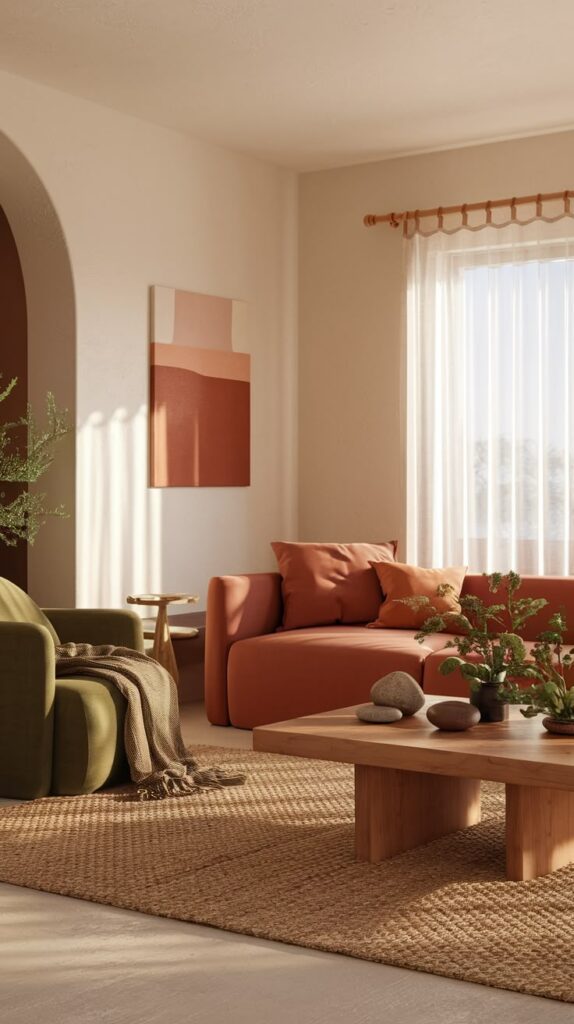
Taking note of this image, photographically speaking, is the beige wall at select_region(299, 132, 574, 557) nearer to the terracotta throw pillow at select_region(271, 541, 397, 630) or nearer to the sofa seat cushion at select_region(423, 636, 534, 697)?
the terracotta throw pillow at select_region(271, 541, 397, 630)

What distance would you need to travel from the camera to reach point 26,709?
4398 millimetres

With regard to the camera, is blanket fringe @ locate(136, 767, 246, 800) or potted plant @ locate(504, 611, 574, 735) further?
blanket fringe @ locate(136, 767, 246, 800)

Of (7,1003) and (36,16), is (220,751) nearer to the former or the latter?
(7,1003)

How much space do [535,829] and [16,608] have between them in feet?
7.54

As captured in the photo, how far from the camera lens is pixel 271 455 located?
7.39m

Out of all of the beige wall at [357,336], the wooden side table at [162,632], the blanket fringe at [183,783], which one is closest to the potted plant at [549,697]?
the blanket fringe at [183,783]

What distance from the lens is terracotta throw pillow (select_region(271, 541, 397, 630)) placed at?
6.10 m

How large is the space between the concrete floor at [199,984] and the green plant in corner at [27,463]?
2822 mm

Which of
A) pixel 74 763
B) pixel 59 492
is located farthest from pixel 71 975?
pixel 59 492

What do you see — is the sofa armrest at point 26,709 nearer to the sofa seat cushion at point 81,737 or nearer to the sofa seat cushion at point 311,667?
the sofa seat cushion at point 81,737

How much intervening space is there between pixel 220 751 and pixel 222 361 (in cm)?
248

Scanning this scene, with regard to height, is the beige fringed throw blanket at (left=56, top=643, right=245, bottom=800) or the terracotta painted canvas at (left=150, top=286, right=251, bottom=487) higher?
the terracotta painted canvas at (left=150, top=286, right=251, bottom=487)

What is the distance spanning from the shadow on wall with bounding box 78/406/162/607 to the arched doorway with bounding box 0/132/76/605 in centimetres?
7

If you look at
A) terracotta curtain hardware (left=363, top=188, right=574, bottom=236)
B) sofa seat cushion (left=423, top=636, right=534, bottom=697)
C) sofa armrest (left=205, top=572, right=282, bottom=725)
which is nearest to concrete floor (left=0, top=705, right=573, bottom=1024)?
sofa seat cushion (left=423, top=636, right=534, bottom=697)
